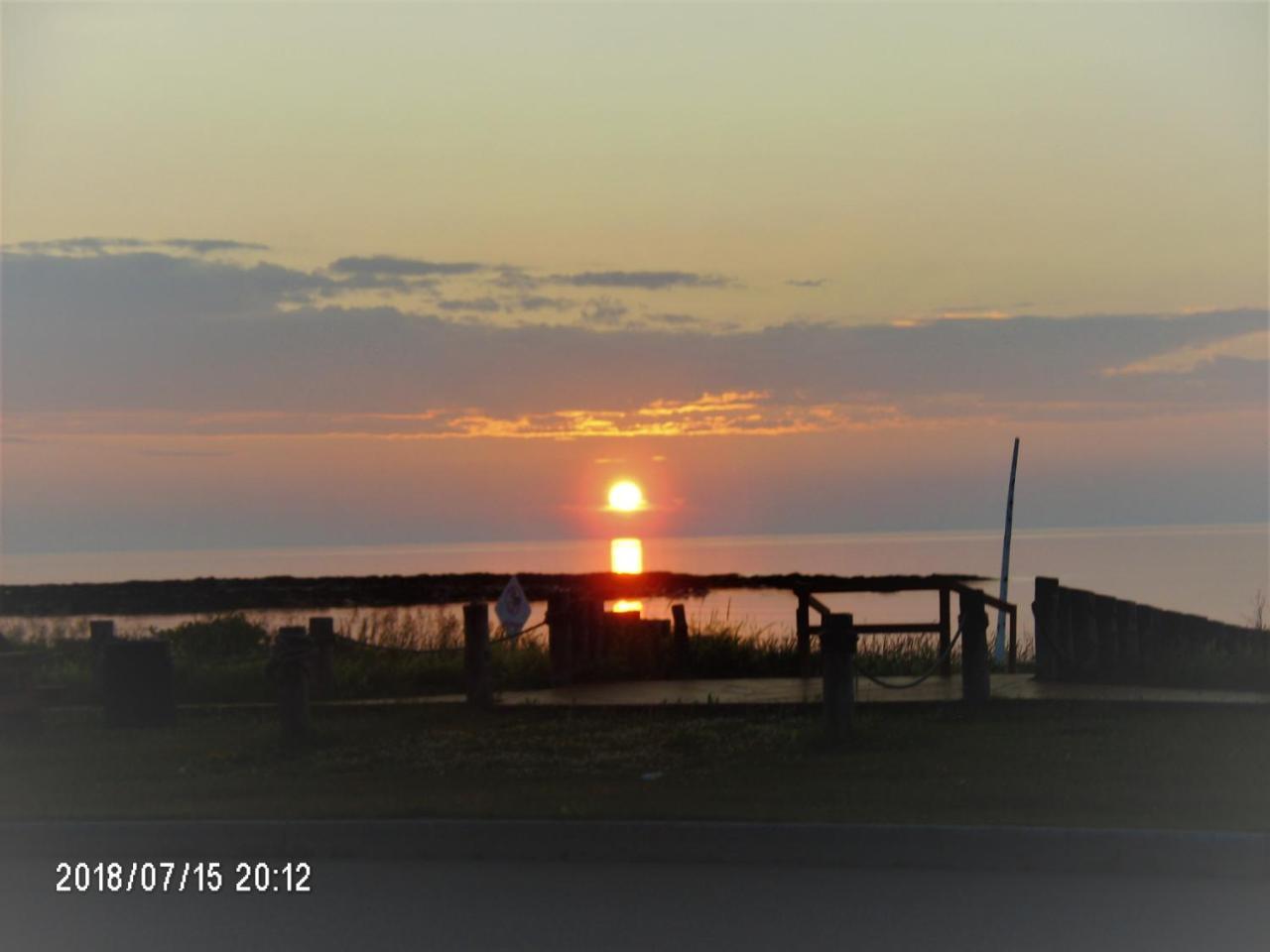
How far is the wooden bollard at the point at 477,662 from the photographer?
17781mm

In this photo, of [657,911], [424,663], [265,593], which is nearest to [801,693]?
[424,663]

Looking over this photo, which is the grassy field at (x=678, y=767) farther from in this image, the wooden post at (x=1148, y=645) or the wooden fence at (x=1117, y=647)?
the wooden post at (x=1148, y=645)

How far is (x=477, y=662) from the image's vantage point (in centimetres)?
1780

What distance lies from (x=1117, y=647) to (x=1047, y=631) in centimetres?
83

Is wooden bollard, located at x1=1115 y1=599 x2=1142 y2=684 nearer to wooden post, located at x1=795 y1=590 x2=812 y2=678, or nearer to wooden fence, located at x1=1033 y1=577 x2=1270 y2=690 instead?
wooden fence, located at x1=1033 y1=577 x2=1270 y2=690

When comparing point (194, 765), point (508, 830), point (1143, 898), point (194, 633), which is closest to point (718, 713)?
point (194, 765)

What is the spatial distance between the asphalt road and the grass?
9096 millimetres

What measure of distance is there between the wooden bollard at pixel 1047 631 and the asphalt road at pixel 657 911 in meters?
9.37

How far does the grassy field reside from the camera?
1128 centimetres

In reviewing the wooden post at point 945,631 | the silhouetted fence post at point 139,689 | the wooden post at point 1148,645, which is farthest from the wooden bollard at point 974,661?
the silhouetted fence post at point 139,689

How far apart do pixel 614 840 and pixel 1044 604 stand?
10010 mm

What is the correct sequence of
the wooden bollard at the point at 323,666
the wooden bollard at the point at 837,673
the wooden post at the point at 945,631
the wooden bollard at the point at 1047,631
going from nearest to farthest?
the wooden bollard at the point at 837,673 < the wooden bollard at the point at 1047,631 < the wooden bollard at the point at 323,666 < the wooden post at the point at 945,631

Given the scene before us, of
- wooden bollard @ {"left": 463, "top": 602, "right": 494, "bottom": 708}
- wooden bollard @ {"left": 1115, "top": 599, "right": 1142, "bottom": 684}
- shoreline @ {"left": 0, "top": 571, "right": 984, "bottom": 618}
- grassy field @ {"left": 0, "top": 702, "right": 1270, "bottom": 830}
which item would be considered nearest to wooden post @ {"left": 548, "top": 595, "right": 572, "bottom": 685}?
wooden bollard @ {"left": 463, "top": 602, "right": 494, "bottom": 708}

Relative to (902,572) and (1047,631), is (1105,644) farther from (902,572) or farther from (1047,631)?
(902,572)
